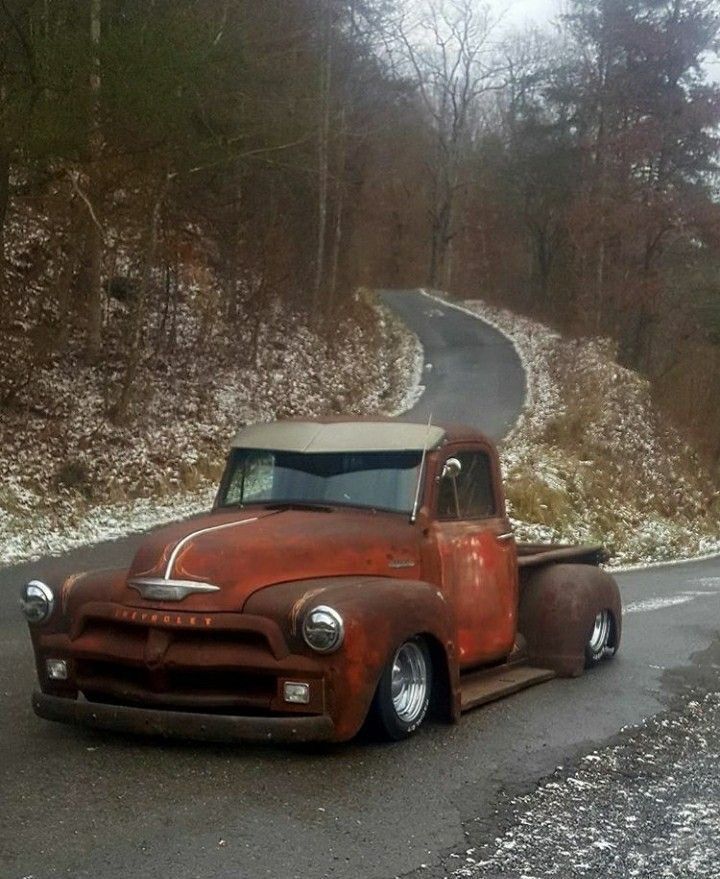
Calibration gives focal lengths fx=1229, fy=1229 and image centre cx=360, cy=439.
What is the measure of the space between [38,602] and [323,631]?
1.79 m

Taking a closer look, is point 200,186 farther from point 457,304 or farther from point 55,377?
point 457,304

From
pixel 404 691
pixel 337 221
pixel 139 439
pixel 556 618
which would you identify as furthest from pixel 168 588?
pixel 337 221

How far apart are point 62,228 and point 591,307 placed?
84.1ft

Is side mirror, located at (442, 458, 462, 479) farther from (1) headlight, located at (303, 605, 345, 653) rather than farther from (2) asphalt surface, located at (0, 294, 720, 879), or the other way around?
(1) headlight, located at (303, 605, 345, 653)

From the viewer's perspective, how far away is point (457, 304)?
190 ft

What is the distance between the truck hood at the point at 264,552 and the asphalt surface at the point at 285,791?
821 mm

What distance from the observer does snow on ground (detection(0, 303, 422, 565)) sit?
1820cm

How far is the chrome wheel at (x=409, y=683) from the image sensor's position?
22.0 ft

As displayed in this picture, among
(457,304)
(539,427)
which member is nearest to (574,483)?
(539,427)

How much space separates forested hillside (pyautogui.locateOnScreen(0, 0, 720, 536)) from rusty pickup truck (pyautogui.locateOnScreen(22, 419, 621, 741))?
35.8ft

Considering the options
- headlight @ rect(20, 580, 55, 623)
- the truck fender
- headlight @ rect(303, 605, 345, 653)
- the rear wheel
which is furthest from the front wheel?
the rear wheel

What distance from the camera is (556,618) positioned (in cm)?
890

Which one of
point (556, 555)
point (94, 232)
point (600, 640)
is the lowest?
point (600, 640)

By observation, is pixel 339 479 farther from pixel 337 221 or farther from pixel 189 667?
pixel 337 221
